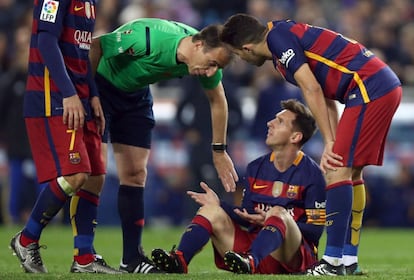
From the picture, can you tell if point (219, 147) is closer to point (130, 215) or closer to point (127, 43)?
point (130, 215)

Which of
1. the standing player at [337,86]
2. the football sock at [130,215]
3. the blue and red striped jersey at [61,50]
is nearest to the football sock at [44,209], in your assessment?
the blue and red striped jersey at [61,50]

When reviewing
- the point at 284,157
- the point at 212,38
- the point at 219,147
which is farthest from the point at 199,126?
the point at 212,38

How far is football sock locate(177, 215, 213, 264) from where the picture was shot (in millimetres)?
7367

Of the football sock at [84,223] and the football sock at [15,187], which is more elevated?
the football sock at [84,223]

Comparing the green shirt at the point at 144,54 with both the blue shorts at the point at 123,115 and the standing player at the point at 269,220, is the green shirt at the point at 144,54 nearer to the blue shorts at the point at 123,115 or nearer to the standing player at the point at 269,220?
the blue shorts at the point at 123,115

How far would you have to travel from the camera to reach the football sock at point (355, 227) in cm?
766

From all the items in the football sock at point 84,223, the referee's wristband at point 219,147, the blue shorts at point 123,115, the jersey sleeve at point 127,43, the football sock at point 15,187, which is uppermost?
the jersey sleeve at point 127,43

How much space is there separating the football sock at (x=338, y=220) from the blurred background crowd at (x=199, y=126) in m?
6.69

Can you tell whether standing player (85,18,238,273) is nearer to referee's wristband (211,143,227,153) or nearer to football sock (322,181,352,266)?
referee's wristband (211,143,227,153)

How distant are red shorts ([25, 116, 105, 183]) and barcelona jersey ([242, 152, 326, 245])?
3.89 feet

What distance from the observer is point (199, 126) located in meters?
14.0

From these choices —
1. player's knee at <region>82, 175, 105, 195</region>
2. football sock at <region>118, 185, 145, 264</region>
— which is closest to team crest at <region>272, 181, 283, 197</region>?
football sock at <region>118, 185, 145, 264</region>

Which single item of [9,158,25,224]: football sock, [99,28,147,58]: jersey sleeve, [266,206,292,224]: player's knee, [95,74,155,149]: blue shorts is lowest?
[9,158,25,224]: football sock

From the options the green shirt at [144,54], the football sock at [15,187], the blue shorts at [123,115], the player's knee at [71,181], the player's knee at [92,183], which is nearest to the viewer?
the player's knee at [71,181]
